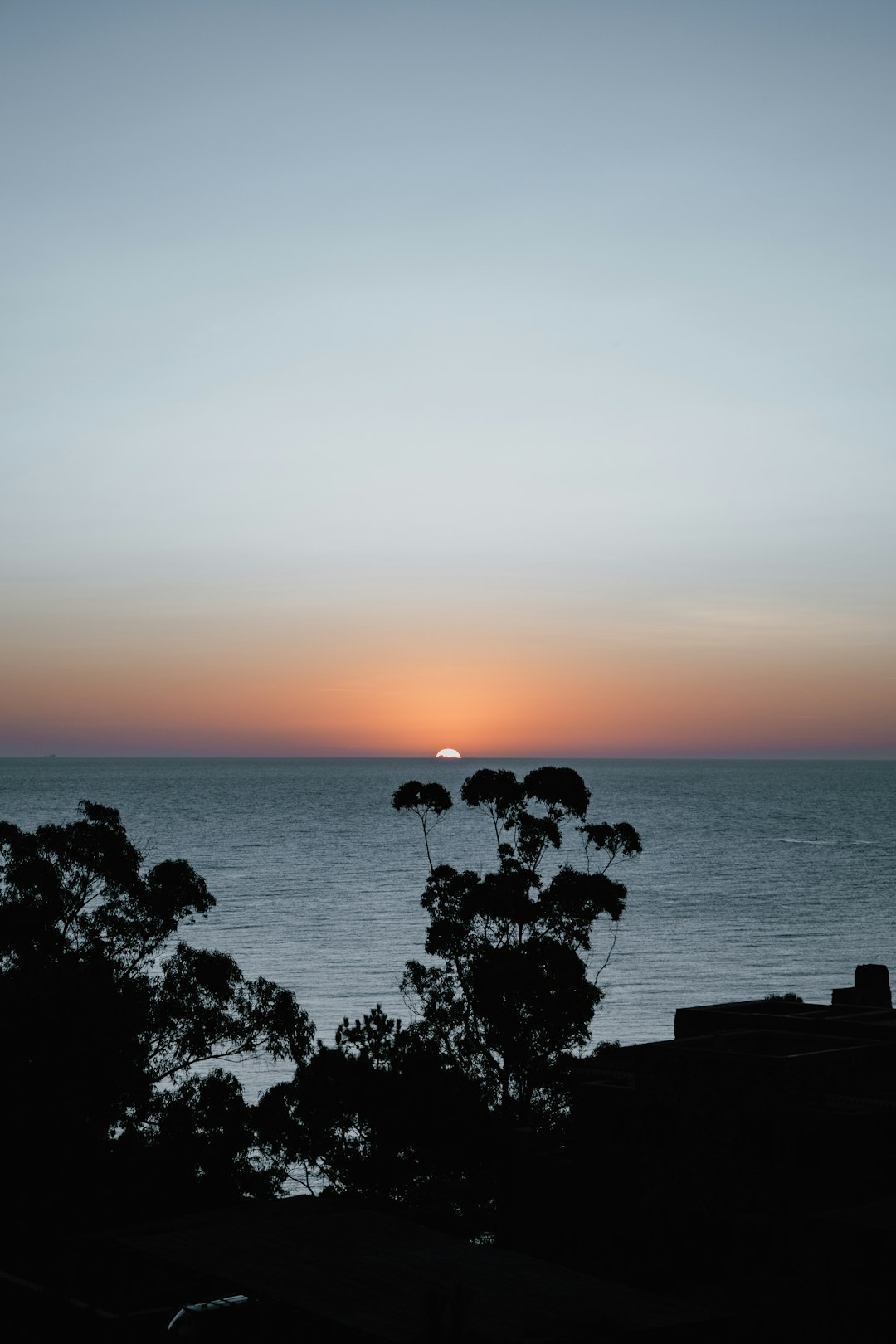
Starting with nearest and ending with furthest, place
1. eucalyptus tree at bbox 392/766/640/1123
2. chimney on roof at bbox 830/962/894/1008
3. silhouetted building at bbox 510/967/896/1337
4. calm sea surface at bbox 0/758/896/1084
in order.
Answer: silhouetted building at bbox 510/967/896/1337 → chimney on roof at bbox 830/962/894/1008 → eucalyptus tree at bbox 392/766/640/1123 → calm sea surface at bbox 0/758/896/1084

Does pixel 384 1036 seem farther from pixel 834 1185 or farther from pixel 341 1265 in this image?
pixel 341 1265

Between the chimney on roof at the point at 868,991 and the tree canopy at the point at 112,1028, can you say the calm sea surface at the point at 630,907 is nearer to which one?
the tree canopy at the point at 112,1028

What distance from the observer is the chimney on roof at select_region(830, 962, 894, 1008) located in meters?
29.5

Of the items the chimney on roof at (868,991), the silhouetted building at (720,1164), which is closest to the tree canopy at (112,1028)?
the silhouetted building at (720,1164)

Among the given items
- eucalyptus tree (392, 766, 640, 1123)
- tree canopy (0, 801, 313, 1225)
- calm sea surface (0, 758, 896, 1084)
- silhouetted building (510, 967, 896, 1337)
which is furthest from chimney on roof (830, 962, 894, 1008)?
calm sea surface (0, 758, 896, 1084)

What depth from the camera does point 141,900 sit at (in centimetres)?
2934

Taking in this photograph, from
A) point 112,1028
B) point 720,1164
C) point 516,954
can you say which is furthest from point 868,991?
Result: point 112,1028

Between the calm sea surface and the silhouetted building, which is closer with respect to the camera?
the silhouetted building

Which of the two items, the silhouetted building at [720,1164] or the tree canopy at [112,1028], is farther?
the tree canopy at [112,1028]

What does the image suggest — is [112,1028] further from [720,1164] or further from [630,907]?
[630,907]

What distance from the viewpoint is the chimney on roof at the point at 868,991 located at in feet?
96.8

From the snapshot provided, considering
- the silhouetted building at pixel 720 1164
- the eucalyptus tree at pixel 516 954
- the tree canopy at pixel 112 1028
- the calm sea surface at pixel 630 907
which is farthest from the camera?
the calm sea surface at pixel 630 907

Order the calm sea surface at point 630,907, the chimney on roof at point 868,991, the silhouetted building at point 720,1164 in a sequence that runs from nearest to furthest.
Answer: the silhouetted building at point 720,1164
the chimney on roof at point 868,991
the calm sea surface at point 630,907

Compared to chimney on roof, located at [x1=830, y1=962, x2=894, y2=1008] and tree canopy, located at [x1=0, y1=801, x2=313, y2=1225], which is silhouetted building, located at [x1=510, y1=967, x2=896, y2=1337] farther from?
chimney on roof, located at [x1=830, y1=962, x2=894, y2=1008]
